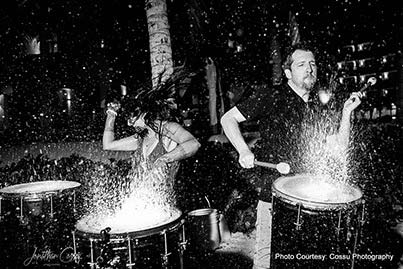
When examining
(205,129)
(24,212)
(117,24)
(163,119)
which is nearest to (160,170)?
(163,119)

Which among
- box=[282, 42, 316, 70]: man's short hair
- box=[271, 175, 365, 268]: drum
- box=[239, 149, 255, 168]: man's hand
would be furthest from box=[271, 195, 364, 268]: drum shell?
box=[282, 42, 316, 70]: man's short hair

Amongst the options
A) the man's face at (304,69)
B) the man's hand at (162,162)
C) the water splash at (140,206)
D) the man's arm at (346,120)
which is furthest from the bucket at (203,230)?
the man's face at (304,69)

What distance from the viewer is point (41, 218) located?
3.12 m

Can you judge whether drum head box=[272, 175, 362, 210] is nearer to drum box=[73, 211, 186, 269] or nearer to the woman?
drum box=[73, 211, 186, 269]

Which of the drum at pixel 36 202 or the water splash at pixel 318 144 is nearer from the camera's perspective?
the water splash at pixel 318 144

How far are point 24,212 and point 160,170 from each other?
1.46 meters

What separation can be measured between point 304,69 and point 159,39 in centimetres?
309

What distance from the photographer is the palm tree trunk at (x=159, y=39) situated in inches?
199

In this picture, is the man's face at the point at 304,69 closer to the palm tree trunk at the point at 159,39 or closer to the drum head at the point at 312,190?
the drum head at the point at 312,190

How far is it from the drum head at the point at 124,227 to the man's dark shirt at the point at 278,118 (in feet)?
3.02

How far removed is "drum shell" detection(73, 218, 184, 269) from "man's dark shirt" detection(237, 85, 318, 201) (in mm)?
1001

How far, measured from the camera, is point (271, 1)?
7.41m

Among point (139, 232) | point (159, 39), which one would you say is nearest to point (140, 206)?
point (139, 232)

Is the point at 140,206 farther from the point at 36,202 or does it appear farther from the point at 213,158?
the point at 213,158
